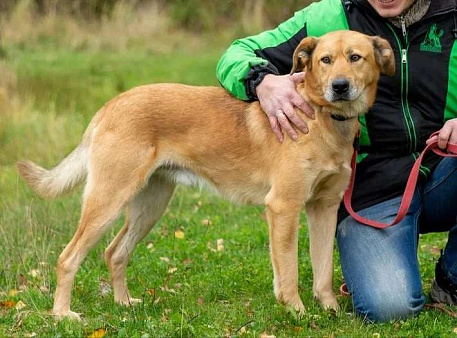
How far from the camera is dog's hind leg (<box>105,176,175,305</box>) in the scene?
17.7ft

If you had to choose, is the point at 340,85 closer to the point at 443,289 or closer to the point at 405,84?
the point at 405,84

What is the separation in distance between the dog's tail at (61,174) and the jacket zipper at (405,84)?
1910 millimetres

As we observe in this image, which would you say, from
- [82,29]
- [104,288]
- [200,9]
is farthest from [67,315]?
[200,9]

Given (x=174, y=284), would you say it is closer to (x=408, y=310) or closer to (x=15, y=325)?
(x=15, y=325)

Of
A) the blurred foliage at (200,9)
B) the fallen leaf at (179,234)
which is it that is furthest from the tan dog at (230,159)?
the blurred foliage at (200,9)

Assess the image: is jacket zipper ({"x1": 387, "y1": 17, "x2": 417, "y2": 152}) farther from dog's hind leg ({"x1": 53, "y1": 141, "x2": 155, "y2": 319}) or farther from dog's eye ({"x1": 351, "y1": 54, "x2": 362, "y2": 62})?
dog's hind leg ({"x1": 53, "y1": 141, "x2": 155, "y2": 319})

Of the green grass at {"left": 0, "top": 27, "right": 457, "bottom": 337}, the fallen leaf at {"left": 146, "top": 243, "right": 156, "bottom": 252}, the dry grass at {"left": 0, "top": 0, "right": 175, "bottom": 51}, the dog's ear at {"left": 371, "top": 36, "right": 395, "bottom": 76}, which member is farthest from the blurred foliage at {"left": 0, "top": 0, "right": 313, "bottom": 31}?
the dog's ear at {"left": 371, "top": 36, "right": 395, "bottom": 76}

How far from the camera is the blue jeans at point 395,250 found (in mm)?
4805

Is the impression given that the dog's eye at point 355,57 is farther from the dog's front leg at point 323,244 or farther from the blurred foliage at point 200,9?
the blurred foliage at point 200,9

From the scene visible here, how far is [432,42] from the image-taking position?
4.90m

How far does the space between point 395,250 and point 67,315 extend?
76.6 inches

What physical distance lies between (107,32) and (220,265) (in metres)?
13.0

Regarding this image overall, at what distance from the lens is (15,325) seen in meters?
4.68

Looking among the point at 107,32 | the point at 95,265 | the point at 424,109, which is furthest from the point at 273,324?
the point at 107,32
